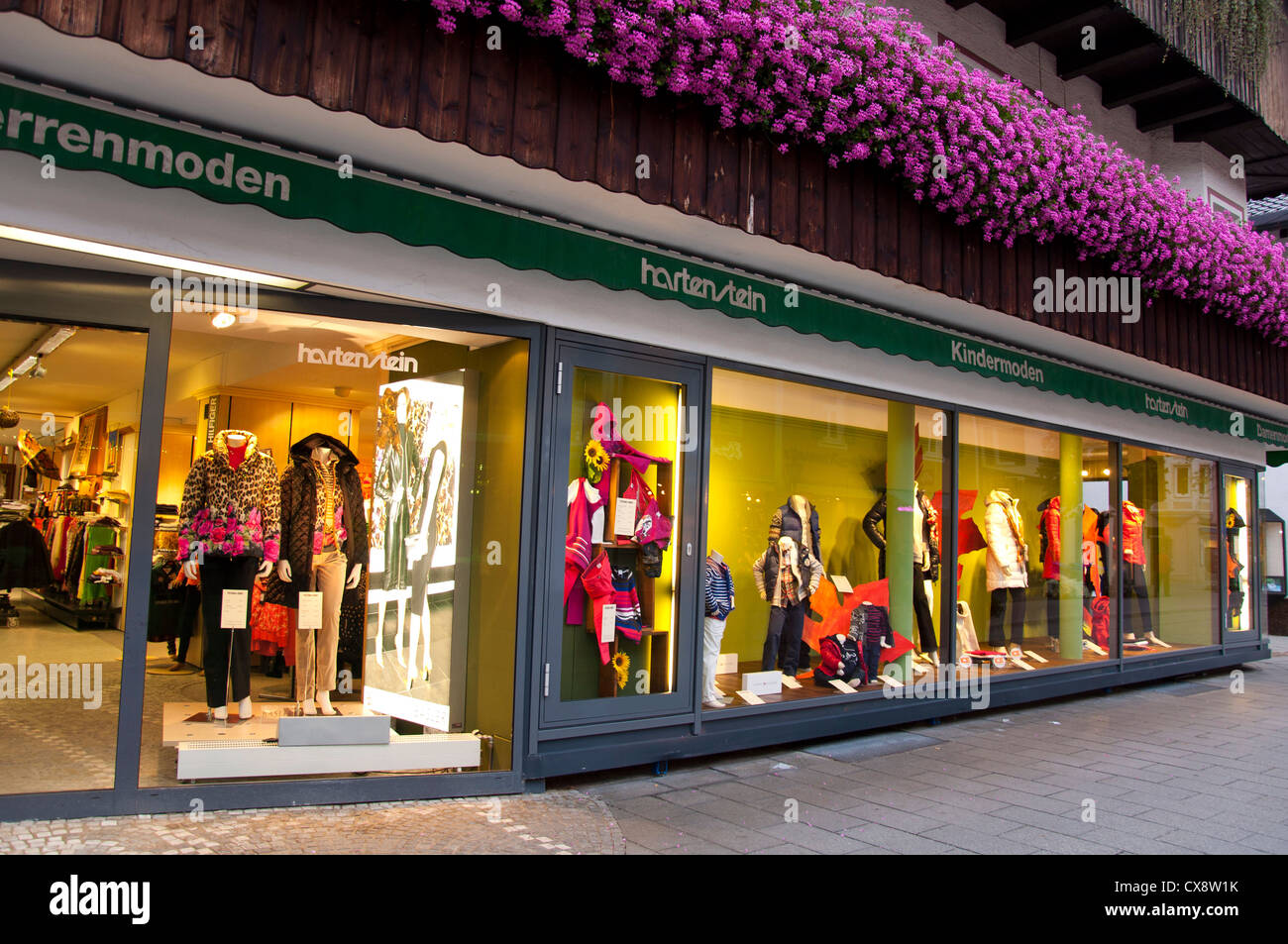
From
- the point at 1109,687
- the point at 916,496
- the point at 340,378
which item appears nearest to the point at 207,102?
the point at 340,378

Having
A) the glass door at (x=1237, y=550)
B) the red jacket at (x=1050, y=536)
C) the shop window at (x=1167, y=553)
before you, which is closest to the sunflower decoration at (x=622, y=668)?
the red jacket at (x=1050, y=536)

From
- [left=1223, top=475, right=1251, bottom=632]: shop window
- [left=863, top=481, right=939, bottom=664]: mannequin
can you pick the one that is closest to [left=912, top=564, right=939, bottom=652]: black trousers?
[left=863, top=481, right=939, bottom=664]: mannequin

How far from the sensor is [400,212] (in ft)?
14.3

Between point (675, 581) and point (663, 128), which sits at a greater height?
point (663, 128)

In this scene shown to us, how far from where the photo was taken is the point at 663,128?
4.61 meters

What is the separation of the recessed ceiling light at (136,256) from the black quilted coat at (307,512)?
4.68 ft

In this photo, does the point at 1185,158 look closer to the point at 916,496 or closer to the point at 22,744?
the point at 916,496

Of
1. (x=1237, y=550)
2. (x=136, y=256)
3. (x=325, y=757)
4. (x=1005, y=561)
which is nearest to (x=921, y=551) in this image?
(x=1005, y=561)

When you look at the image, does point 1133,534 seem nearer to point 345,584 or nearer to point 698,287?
point 698,287

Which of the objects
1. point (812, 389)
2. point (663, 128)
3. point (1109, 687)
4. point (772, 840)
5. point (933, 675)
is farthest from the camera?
point (1109, 687)

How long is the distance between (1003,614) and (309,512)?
6334 mm

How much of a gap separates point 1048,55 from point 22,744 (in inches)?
398

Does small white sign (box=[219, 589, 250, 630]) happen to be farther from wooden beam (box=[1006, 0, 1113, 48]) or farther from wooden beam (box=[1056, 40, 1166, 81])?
wooden beam (box=[1056, 40, 1166, 81])

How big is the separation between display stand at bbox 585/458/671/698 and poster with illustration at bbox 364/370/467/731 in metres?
0.87
